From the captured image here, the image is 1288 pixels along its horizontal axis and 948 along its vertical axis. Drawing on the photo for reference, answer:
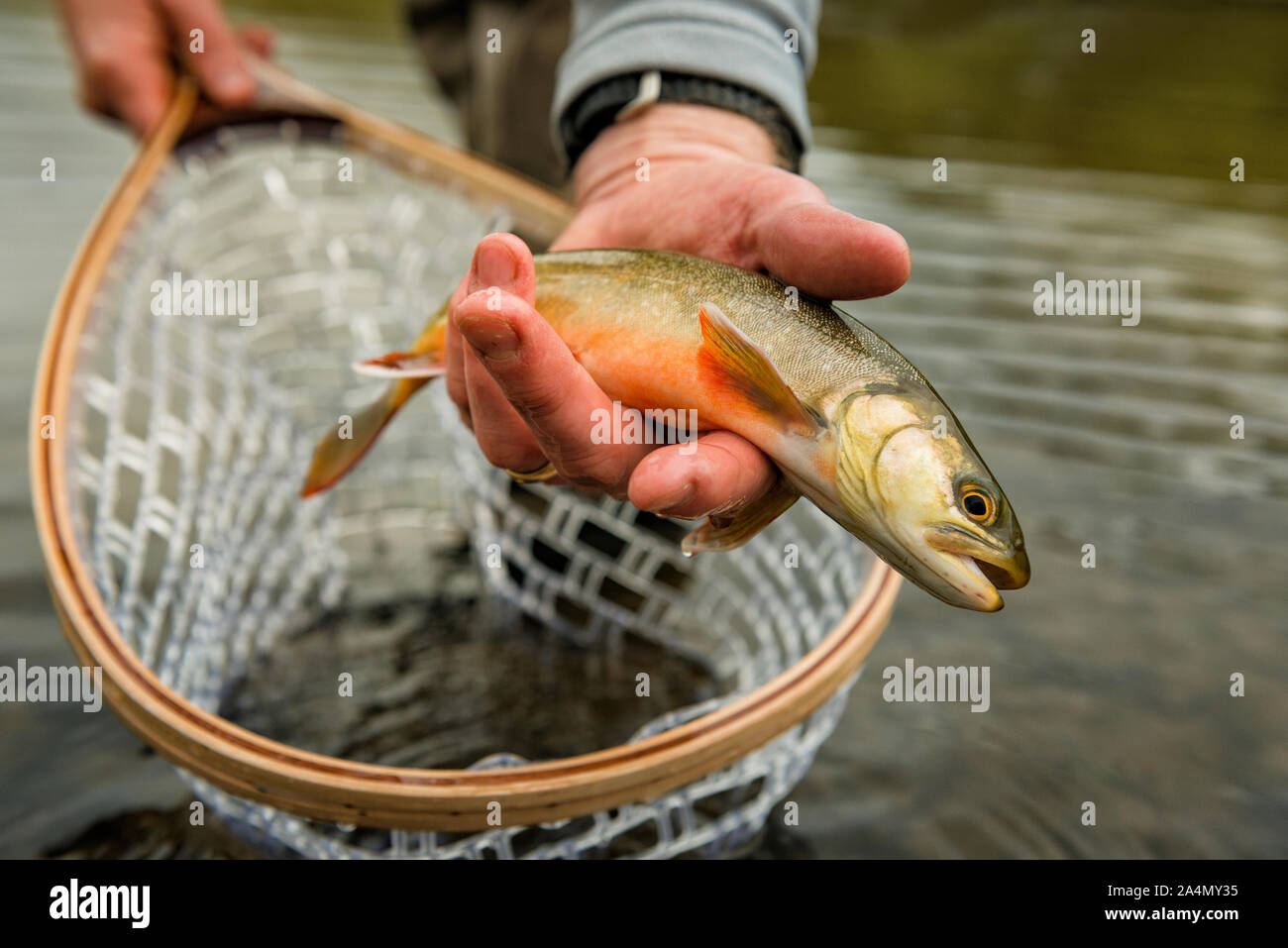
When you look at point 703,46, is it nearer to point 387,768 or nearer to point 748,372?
point 748,372

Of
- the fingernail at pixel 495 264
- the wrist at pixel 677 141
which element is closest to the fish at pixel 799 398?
the fingernail at pixel 495 264

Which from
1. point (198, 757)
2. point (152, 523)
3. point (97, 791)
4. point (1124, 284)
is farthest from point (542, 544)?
point (1124, 284)

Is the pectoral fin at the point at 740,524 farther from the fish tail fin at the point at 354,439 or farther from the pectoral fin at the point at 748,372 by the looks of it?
the fish tail fin at the point at 354,439

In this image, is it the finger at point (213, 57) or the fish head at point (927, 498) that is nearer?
the fish head at point (927, 498)

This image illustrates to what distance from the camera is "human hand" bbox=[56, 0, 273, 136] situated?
3.40 metres

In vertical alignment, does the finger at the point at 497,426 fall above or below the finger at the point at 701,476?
above

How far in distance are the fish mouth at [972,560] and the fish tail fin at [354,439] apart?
120 centimetres

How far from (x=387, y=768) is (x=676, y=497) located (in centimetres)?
84

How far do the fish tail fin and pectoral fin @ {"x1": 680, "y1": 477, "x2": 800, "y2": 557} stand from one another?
79 centimetres

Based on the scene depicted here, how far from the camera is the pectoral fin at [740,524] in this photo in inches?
75.2

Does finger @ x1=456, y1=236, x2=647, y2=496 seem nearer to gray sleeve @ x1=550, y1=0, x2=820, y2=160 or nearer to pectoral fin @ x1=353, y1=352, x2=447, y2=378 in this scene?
pectoral fin @ x1=353, y1=352, x2=447, y2=378
